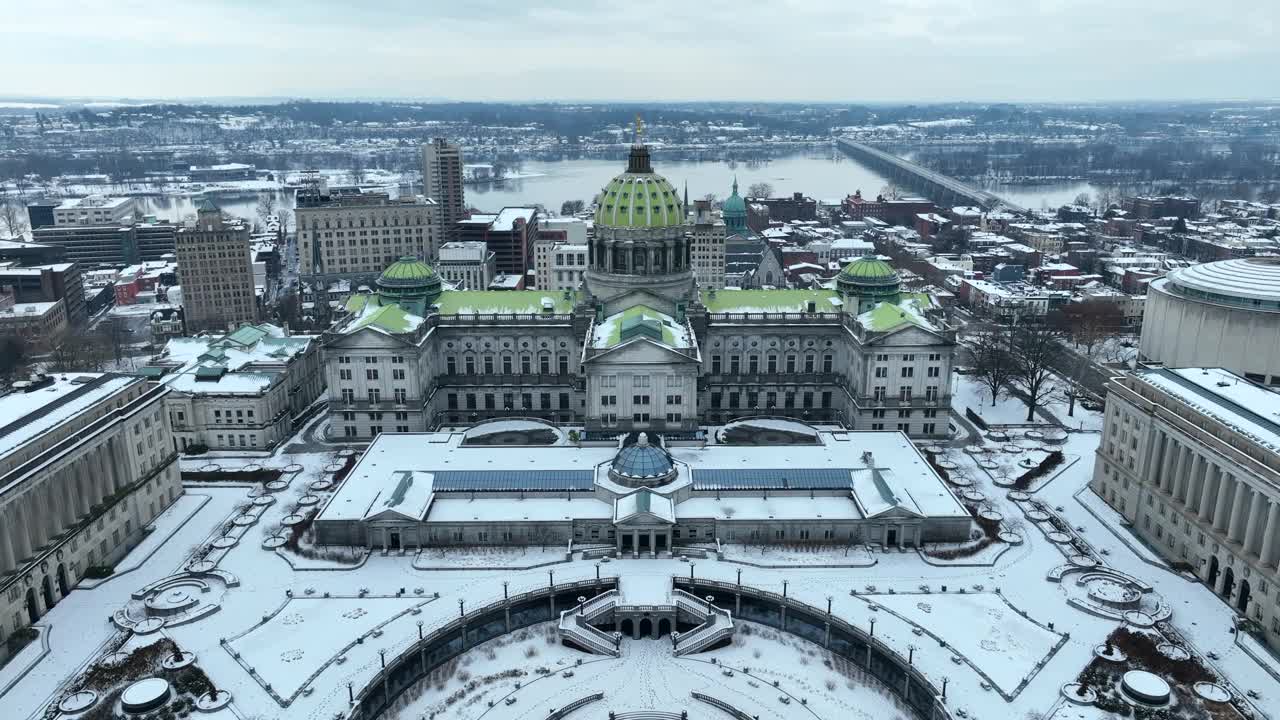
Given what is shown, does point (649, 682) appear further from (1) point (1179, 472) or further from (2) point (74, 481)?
(2) point (74, 481)

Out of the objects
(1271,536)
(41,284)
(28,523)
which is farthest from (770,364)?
(41,284)

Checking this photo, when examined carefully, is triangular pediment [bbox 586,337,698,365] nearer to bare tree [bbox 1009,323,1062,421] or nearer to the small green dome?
the small green dome

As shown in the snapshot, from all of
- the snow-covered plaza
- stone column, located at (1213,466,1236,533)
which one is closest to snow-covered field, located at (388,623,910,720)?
the snow-covered plaza

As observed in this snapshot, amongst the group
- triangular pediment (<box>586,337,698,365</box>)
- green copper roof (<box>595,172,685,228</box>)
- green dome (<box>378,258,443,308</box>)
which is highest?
green copper roof (<box>595,172,685,228</box>)

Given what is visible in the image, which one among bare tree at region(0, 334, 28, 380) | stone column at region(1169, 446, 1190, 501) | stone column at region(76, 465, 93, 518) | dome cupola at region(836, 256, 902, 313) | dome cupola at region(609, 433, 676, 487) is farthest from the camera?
bare tree at region(0, 334, 28, 380)

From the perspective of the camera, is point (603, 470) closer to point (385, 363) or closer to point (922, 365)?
point (385, 363)

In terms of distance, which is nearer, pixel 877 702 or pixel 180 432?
pixel 877 702

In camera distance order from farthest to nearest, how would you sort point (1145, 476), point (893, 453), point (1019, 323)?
point (1019, 323), point (893, 453), point (1145, 476)

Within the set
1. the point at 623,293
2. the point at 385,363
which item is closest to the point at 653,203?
the point at 623,293

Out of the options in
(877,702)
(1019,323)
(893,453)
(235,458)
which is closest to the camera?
(877,702)
